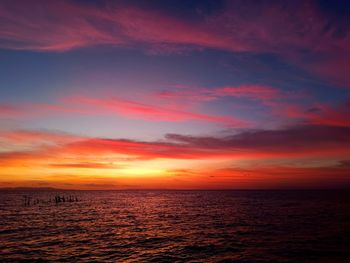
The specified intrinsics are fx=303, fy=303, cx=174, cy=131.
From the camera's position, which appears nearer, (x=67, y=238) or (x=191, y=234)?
(x=67, y=238)

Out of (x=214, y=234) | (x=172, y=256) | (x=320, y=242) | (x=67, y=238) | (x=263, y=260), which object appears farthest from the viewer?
(x=214, y=234)

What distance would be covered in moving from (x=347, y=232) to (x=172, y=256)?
24.5 m

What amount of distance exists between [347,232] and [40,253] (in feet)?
118

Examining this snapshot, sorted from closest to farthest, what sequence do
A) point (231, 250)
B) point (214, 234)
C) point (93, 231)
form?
point (231, 250)
point (214, 234)
point (93, 231)

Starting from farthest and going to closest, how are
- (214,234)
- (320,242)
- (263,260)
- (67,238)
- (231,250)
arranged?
1. (214,234)
2. (67,238)
3. (320,242)
4. (231,250)
5. (263,260)

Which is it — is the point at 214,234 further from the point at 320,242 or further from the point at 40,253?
the point at 40,253

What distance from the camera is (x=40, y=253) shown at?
2866 centimetres

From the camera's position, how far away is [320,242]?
3266cm

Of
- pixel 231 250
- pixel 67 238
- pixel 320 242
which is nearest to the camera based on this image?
pixel 231 250

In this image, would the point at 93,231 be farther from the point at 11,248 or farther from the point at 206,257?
the point at 206,257

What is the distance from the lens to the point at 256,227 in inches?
1774

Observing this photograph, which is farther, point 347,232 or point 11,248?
point 347,232

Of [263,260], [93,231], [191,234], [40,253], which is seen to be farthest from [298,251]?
[93,231]

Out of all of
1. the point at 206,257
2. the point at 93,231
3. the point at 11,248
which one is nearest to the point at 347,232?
the point at 206,257
